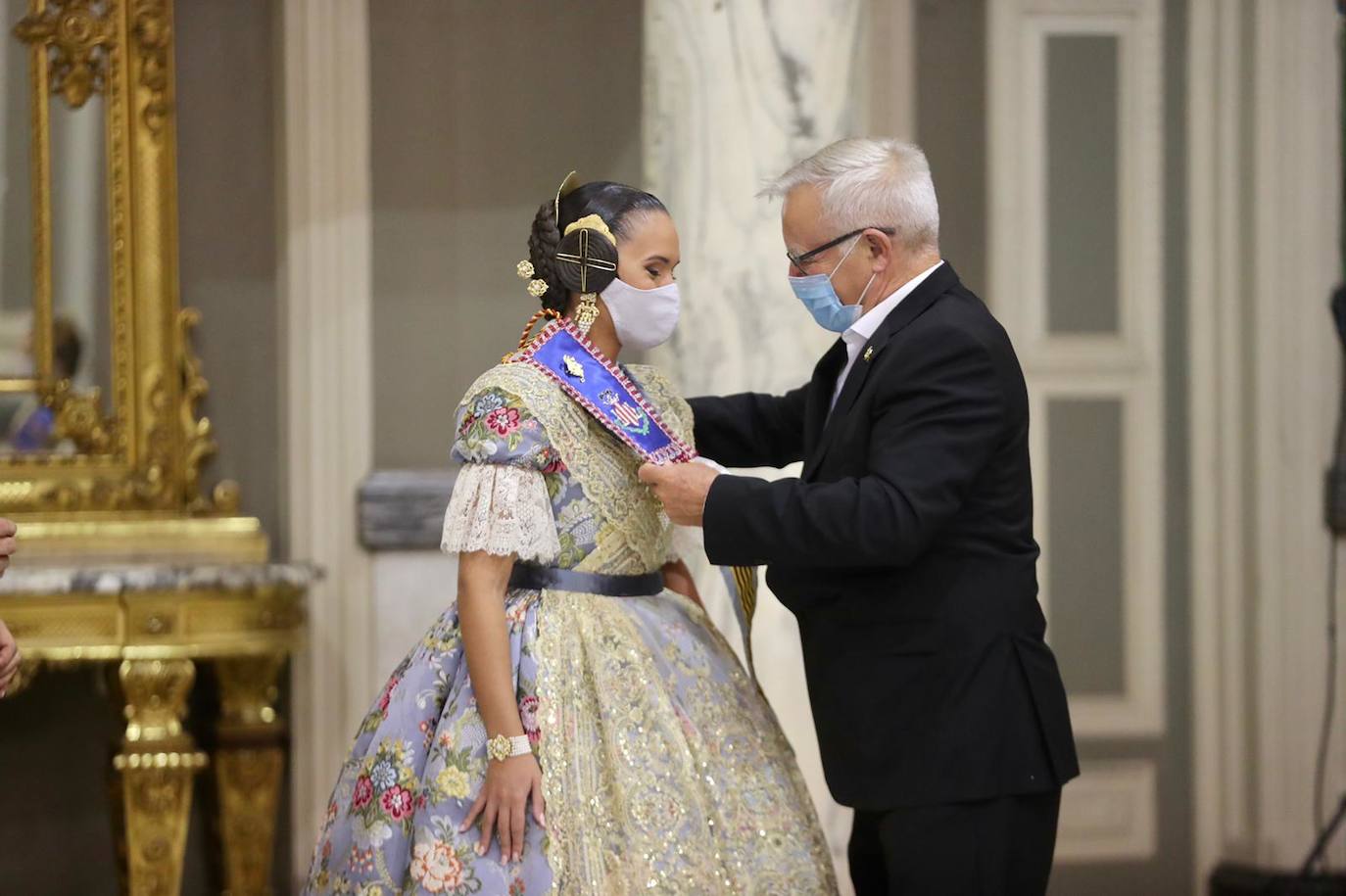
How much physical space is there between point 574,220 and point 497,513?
0.46 meters

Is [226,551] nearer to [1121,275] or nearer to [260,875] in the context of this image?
[260,875]

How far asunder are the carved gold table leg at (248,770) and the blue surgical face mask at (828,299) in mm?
1888

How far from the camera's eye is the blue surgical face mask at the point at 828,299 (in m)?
2.46

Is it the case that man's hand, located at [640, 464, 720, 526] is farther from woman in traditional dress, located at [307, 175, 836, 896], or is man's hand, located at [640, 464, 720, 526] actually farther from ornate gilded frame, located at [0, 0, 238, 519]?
ornate gilded frame, located at [0, 0, 238, 519]

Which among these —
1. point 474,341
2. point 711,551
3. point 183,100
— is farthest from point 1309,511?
point 183,100

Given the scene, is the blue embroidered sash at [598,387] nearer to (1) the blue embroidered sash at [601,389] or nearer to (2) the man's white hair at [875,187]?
(1) the blue embroidered sash at [601,389]

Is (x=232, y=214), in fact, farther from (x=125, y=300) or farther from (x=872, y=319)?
(x=872, y=319)

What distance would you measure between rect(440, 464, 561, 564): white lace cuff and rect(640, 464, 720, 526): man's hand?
0.56 feet

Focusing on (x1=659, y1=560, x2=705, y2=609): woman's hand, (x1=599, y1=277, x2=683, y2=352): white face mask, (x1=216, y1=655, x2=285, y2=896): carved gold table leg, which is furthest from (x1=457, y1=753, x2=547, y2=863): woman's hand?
(x1=216, y1=655, x2=285, y2=896): carved gold table leg

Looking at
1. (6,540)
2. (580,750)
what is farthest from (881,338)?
(6,540)

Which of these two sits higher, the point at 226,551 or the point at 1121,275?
the point at 1121,275

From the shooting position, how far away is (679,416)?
264cm

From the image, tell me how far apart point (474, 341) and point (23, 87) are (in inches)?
48.0

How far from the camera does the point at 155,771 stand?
3676mm
